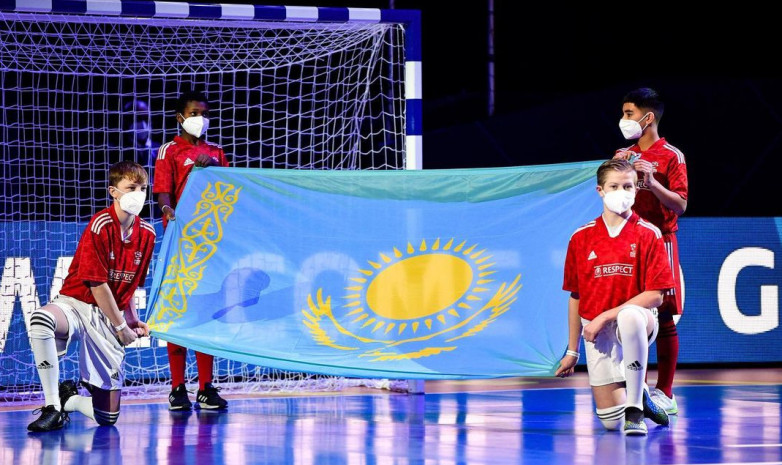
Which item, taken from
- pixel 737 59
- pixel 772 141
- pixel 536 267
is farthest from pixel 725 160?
pixel 536 267

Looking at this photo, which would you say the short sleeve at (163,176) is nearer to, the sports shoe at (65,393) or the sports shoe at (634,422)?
the sports shoe at (65,393)

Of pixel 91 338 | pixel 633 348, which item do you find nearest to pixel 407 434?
pixel 633 348

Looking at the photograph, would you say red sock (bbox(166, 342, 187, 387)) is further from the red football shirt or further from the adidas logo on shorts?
the adidas logo on shorts

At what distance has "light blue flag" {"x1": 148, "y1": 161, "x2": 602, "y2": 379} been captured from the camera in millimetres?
6195

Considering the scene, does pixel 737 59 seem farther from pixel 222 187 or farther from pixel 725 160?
pixel 222 187

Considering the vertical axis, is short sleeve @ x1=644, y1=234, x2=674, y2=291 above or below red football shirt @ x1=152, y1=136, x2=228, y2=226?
below

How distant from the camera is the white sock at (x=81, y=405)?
5645mm

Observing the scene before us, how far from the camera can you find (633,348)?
5078 millimetres

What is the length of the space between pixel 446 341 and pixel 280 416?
37.9 inches

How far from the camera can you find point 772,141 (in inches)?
416

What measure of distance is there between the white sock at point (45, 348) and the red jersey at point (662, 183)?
9.51ft

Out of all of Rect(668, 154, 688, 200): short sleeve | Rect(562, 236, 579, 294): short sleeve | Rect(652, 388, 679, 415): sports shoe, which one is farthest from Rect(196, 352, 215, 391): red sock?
Rect(668, 154, 688, 200): short sleeve

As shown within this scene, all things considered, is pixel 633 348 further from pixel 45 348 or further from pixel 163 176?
pixel 163 176

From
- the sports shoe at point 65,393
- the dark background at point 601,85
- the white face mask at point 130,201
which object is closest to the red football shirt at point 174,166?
the white face mask at point 130,201
